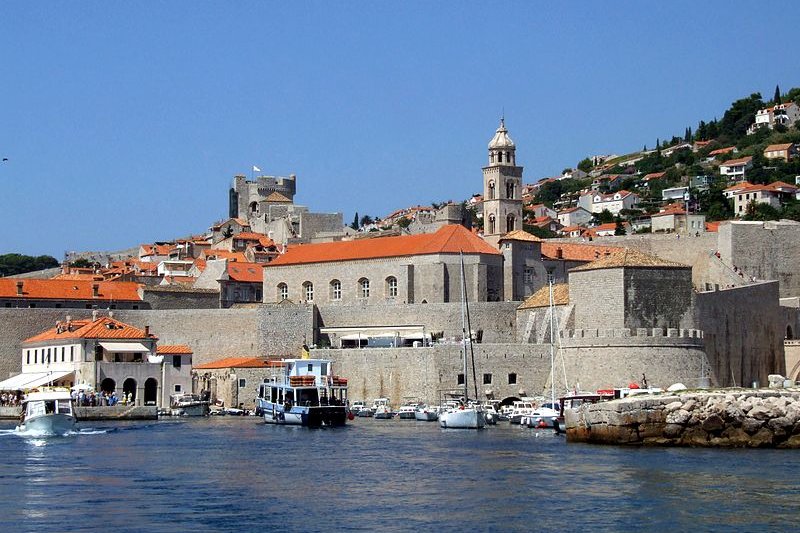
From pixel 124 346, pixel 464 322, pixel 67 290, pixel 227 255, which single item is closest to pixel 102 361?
pixel 124 346

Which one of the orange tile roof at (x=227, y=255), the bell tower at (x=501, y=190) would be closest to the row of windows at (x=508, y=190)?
the bell tower at (x=501, y=190)

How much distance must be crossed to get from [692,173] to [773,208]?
21730 millimetres

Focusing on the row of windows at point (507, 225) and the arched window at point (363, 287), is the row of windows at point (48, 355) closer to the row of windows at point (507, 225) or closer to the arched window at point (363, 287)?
the arched window at point (363, 287)

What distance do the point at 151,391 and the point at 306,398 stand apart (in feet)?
31.7

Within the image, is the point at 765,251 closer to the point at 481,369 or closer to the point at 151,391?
the point at 481,369

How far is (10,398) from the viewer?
54031mm

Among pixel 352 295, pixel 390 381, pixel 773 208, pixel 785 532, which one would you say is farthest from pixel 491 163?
pixel 785 532

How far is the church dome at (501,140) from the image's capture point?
66.6m

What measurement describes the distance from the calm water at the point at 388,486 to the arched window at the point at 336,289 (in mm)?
21164

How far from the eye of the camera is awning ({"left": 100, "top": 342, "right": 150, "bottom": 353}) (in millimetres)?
53875

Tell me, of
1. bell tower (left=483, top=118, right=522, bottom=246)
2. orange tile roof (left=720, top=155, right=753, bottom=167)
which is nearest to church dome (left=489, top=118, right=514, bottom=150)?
bell tower (left=483, top=118, right=522, bottom=246)

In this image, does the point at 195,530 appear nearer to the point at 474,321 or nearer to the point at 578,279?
the point at 578,279

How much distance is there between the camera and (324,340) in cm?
5747

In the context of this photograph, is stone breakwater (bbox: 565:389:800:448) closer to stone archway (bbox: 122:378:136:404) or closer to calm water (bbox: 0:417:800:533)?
calm water (bbox: 0:417:800:533)
